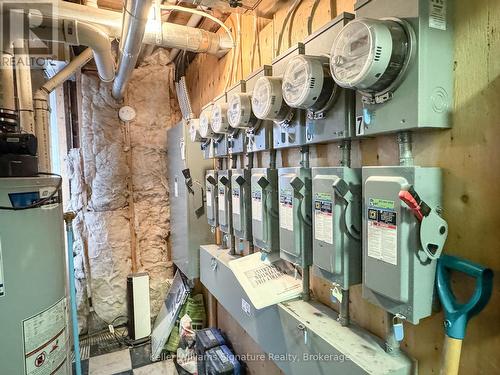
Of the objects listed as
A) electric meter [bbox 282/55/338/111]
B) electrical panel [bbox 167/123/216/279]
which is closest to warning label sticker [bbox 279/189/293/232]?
electric meter [bbox 282/55/338/111]

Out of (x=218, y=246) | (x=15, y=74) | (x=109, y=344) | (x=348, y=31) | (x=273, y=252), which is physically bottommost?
(x=109, y=344)

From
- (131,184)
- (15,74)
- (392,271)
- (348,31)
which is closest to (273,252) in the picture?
(392,271)

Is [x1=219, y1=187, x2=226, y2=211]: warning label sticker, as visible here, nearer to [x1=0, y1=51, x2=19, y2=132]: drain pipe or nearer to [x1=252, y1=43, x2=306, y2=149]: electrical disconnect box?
[x1=252, y1=43, x2=306, y2=149]: electrical disconnect box

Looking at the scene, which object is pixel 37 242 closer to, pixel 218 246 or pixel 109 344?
pixel 218 246

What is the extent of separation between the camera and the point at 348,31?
784 mm

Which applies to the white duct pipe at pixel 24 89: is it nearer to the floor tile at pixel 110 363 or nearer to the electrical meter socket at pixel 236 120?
the electrical meter socket at pixel 236 120

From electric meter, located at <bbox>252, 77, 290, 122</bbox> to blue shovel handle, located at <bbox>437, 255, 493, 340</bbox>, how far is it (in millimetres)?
749

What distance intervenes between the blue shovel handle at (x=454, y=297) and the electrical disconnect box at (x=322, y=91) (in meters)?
0.45

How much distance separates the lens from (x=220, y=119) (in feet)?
5.27

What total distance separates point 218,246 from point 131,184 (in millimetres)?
1265

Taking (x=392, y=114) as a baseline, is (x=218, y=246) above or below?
below

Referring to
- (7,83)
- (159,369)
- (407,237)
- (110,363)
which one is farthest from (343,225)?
(110,363)

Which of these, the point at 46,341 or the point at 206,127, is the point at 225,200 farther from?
the point at 46,341

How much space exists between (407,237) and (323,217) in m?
0.29
